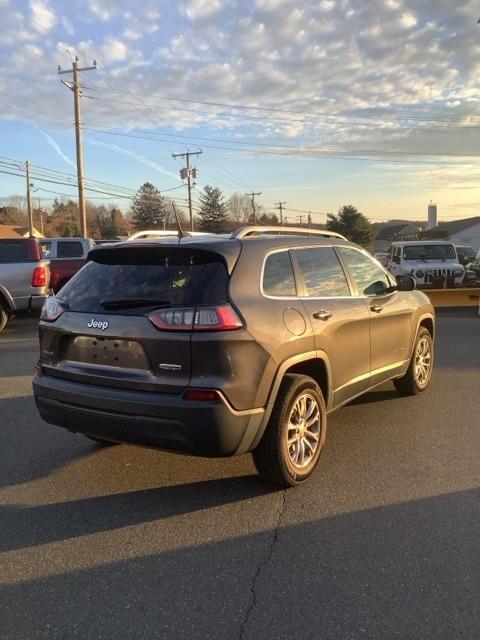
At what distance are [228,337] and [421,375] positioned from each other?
3824mm

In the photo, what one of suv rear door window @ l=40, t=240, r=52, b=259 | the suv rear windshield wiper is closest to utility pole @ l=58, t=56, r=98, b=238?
suv rear door window @ l=40, t=240, r=52, b=259

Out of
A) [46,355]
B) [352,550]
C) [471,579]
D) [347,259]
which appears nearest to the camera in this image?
[471,579]

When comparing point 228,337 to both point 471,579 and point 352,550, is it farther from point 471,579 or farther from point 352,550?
point 471,579

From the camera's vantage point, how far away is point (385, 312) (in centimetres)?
557

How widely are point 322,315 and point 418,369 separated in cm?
263

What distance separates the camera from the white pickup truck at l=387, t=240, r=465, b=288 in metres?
16.6

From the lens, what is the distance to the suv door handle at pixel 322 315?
4.39 metres

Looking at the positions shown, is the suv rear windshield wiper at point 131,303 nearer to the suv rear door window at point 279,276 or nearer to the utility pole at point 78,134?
the suv rear door window at point 279,276

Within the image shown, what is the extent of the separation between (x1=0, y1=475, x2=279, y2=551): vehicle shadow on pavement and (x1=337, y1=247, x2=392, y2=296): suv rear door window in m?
2.08

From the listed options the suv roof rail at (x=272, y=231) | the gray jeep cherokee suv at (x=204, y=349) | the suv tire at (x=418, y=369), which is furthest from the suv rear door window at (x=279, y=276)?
the suv tire at (x=418, y=369)

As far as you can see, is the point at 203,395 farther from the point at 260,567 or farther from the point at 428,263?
the point at 428,263

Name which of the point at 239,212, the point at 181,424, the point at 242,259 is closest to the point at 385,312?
the point at 242,259

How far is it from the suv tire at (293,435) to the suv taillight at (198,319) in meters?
0.71

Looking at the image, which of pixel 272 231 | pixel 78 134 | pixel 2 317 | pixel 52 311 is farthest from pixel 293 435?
pixel 78 134
